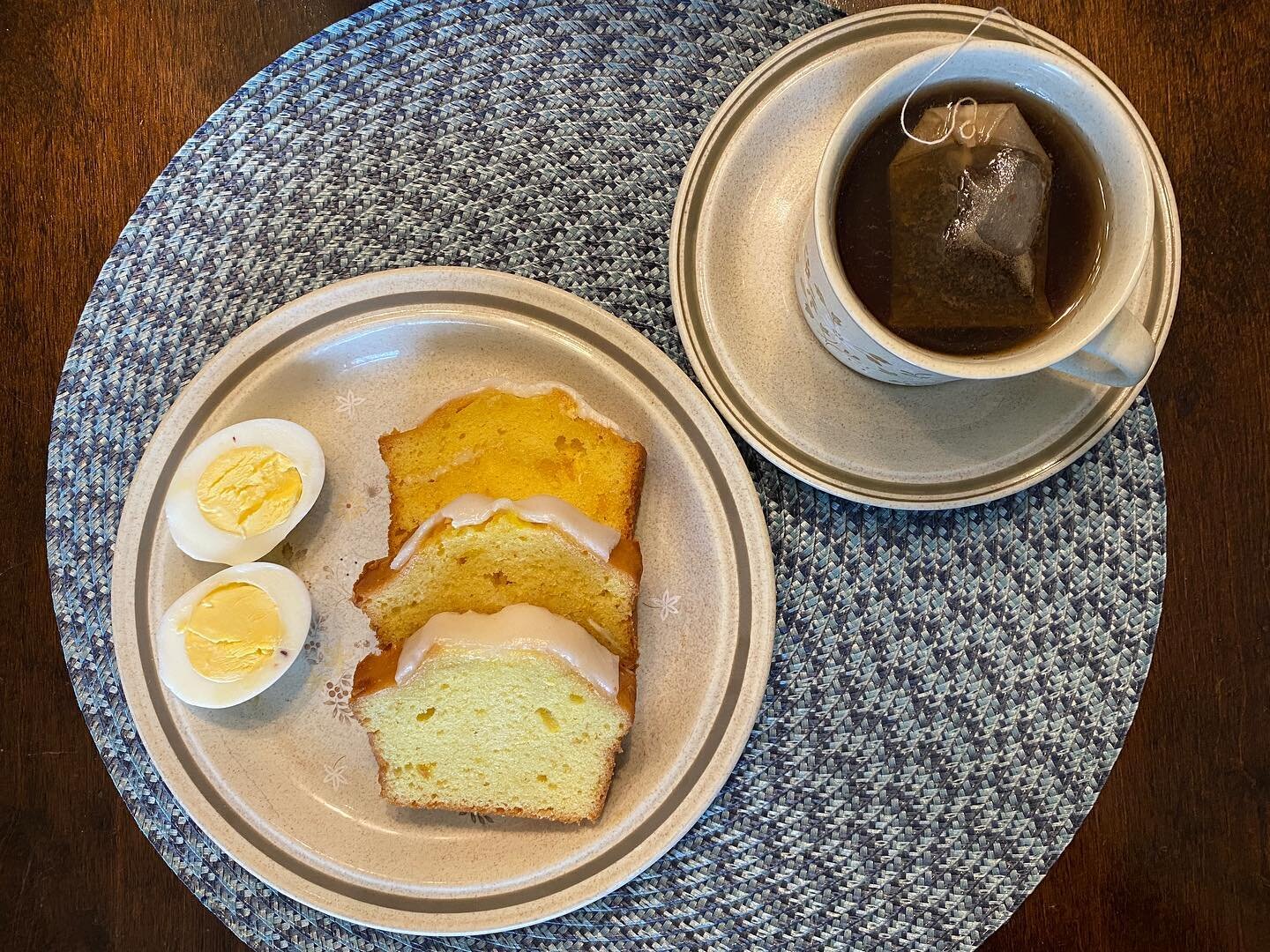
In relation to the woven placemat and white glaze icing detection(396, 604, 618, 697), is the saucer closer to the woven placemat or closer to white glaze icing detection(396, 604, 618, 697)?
the woven placemat

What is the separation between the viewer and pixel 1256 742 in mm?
1420

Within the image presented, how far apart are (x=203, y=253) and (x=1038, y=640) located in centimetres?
137

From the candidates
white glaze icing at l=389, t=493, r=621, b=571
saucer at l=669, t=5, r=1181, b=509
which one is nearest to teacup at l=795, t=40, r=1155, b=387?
saucer at l=669, t=5, r=1181, b=509

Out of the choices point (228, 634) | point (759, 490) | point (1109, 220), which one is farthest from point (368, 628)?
point (1109, 220)

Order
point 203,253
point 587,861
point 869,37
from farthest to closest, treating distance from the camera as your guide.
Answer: point 203,253 → point 587,861 → point 869,37

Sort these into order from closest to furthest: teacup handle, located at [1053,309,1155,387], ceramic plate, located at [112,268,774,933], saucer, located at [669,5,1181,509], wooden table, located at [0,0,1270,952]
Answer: teacup handle, located at [1053,309,1155,387], saucer, located at [669,5,1181,509], ceramic plate, located at [112,268,774,933], wooden table, located at [0,0,1270,952]

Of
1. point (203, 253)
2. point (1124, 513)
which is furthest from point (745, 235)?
point (203, 253)

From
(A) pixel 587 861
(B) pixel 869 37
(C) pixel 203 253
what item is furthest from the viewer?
(C) pixel 203 253

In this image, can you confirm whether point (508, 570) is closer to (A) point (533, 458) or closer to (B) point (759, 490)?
(A) point (533, 458)

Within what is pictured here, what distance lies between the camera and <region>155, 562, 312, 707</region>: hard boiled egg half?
4.22ft

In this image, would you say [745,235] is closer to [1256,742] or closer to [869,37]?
[869,37]

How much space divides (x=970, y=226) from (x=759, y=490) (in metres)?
0.49

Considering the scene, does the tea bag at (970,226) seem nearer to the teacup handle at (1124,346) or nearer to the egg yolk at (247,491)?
the teacup handle at (1124,346)

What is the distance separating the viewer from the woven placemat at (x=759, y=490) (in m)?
1.37
